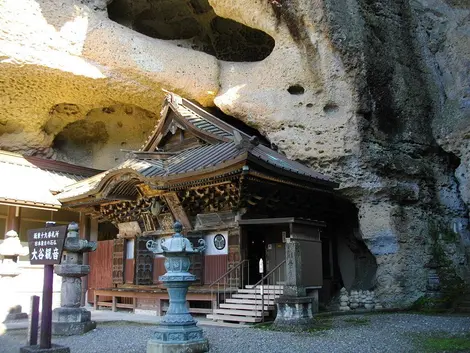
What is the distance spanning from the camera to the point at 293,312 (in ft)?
30.7

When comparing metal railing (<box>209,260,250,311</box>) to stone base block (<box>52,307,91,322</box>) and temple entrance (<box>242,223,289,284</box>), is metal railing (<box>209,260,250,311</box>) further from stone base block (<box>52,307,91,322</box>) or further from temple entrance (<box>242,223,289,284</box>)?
stone base block (<box>52,307,91,322</box>)

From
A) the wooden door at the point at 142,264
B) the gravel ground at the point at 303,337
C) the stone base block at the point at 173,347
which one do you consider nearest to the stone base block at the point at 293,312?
the gravel ground at the point at 303,337

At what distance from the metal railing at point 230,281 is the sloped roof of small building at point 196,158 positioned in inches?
105

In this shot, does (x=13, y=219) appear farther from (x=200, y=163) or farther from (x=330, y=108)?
(x=330, y=108)

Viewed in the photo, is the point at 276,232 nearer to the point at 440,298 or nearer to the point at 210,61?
the point at 440,298

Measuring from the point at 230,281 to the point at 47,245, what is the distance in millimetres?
5662

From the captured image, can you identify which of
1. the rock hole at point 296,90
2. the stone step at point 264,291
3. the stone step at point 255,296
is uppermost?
the rock hole at point 296,90

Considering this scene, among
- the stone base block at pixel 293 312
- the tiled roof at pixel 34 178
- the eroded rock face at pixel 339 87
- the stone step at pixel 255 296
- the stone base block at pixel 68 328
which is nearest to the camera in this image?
the stone base block at pixel 293 312

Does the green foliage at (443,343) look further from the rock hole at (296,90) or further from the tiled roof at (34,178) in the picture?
the tiled roof at (34,178)

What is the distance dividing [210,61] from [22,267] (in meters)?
9.33

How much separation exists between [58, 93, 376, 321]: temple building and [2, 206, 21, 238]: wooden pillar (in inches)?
59.0

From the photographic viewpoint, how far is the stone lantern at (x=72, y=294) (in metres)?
9.69

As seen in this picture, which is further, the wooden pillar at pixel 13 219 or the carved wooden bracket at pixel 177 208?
the wooden pillar at pixel 13 219

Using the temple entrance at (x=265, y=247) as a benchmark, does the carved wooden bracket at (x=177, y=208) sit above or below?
above
